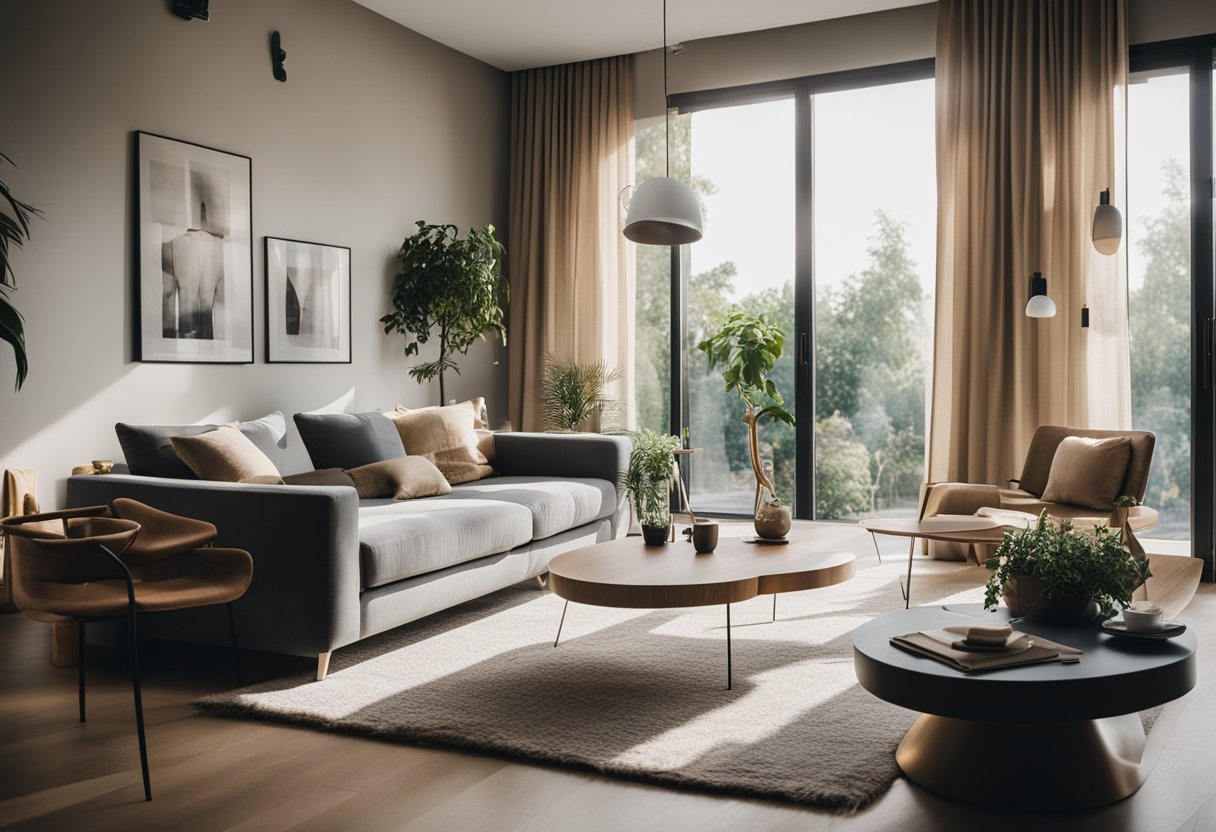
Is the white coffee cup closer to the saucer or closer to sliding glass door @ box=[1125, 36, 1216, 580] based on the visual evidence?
the saucer

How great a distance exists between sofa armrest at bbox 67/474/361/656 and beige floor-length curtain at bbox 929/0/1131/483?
146 inches

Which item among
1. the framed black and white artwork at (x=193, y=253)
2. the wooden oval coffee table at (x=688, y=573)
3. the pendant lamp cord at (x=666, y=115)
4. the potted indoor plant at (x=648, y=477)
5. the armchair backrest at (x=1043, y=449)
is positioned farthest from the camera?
the pendant lamp cord at (x=666, y=115)

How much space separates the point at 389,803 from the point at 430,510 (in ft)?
5.80

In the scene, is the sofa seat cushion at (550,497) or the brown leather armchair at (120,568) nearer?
the brown leather armchair at (120,568)

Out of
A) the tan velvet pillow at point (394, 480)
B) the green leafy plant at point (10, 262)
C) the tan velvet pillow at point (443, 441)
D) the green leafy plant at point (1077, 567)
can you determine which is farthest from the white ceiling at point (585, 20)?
the green leafy plant at point (1077, 567)

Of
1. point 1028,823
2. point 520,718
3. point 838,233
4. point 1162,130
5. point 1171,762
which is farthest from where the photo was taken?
point 838,233

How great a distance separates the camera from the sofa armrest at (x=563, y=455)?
5.56m

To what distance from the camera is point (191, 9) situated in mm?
4801

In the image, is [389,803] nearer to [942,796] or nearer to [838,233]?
[942,796]

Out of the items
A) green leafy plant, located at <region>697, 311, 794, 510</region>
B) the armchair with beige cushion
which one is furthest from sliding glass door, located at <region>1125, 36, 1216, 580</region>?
green leafy plant, located at <region>697, 311, 794, 510</region>

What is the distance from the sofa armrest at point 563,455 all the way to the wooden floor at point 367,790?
8.81 ft

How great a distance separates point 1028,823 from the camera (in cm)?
239

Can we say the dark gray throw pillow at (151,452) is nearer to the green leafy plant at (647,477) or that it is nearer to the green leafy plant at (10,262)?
the green leafy plant at (10,262)

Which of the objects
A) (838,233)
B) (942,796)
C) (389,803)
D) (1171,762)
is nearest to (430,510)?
(389,803)
